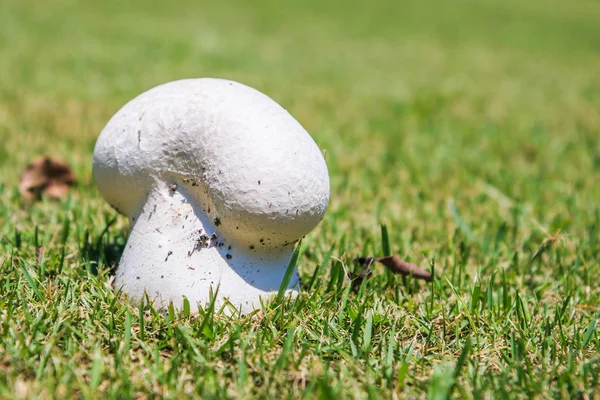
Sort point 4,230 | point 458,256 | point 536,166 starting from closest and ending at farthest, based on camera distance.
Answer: point 4,230 → point 458,256 → point 536,166

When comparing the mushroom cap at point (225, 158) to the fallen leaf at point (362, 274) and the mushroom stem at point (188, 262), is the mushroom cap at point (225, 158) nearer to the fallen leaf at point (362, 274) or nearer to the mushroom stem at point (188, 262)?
the mushroom stem at point (188, 262)

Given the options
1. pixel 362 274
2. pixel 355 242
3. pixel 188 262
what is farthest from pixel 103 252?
pixel 355 242

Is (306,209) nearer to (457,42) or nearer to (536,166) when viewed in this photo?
(536,166)

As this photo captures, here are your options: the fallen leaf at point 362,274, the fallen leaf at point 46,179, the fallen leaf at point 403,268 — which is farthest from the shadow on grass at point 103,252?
the fallen leaf at point 403,268

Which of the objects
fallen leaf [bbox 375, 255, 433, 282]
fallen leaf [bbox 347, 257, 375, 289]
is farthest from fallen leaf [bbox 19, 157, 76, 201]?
fallen leaf [bbox 375, 255, 433, 282]

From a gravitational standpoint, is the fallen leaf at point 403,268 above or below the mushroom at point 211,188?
below

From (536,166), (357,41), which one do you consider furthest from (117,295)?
(357,41)

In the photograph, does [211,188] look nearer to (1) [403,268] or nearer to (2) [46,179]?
(1) [403,268]
